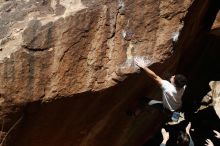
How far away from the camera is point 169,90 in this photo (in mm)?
7641

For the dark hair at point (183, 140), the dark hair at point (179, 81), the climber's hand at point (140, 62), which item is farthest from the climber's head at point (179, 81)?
the dark hair at point (183, 140)

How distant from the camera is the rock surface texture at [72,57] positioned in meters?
7.11

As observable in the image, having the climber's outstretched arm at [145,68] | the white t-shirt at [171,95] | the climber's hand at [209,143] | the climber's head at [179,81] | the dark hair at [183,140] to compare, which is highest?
the climber's outstretched arm at [145,68]

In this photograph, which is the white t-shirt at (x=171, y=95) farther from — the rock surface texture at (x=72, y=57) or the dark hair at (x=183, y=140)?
the dark hair at (x=183, y=140)

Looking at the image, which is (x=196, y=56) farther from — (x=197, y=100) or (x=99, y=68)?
(x=99, y=68)

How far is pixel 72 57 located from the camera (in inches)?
284

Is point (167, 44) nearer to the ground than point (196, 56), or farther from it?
farther from it

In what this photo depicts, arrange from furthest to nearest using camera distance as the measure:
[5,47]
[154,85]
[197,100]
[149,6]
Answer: [197,100] < [154,85] < [149,6] < [5,47]

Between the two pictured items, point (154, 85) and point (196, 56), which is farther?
point (196, 56)

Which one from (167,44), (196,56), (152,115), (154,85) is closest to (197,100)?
(196,56)

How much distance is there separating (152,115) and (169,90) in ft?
5.72

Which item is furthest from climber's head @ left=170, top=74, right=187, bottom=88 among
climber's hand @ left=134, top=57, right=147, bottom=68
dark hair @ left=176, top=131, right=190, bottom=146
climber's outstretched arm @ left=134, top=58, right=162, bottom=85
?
dark hair @ left=176, top=131, right=190, bottom=146

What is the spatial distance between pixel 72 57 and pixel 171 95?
1604mm

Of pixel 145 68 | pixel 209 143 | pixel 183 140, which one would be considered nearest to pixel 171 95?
pixel 145 68
